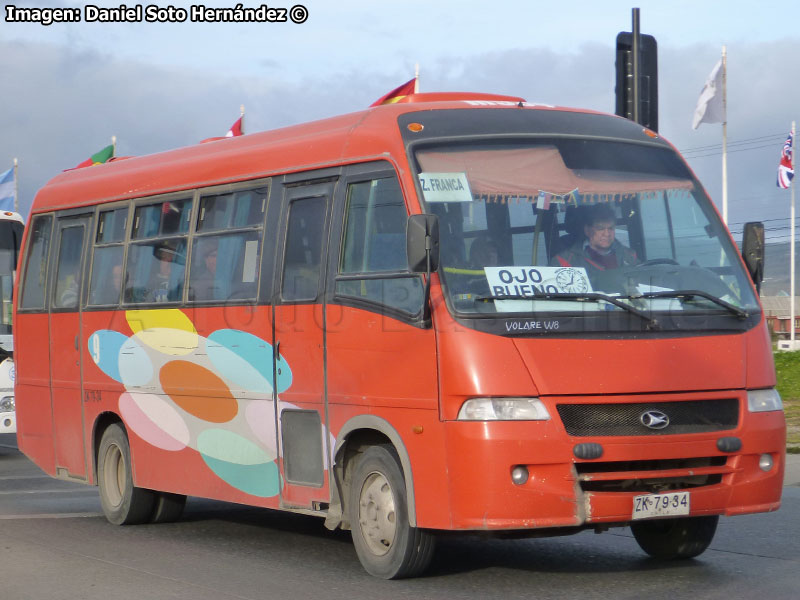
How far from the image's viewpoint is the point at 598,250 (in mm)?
8320

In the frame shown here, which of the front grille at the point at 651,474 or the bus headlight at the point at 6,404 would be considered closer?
the front grille at the point at 651,474

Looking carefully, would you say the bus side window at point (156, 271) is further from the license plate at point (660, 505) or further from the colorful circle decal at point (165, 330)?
the license plate at point (660, 505)

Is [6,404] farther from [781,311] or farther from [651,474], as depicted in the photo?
[781,311]

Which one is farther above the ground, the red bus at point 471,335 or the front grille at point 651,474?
the red bus at point 471,335

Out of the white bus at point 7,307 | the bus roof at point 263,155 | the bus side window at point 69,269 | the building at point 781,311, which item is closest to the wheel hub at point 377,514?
the bus roof at point 263,155

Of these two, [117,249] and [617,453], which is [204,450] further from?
[617,453]

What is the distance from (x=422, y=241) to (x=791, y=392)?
Result: 70.4ft

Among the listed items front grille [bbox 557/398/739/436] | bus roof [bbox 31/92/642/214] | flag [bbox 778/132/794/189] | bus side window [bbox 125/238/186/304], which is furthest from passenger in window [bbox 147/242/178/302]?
flag [bbox 778/132/794/189]

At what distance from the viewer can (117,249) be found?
12164 millimetres

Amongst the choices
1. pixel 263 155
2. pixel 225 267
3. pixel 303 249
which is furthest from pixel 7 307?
pixel 303 249

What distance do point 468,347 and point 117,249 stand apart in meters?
5.30

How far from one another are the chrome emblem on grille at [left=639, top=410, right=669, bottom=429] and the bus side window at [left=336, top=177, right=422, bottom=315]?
147cm

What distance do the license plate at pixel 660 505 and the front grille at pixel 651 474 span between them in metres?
0.06

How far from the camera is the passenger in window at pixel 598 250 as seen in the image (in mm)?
8242
